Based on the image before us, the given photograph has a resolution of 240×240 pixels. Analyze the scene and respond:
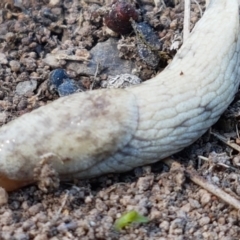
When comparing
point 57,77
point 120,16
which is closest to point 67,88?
point 57,77

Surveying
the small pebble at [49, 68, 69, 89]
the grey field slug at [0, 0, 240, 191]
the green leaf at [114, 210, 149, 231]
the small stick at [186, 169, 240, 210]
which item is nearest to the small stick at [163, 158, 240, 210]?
the small stick at [186, 169, 240, 210]

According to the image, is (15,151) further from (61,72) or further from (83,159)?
(61,72)

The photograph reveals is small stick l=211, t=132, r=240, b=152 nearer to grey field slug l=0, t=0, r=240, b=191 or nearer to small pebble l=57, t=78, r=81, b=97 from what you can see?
grey field slug l=0, t=0, r=240, b=191

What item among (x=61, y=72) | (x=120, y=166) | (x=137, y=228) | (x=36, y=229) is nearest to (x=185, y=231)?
(x=137, y=228)

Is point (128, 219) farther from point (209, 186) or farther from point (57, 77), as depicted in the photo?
point (57, 77)

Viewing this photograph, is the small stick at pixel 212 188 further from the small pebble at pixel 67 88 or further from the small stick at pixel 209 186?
the small pebble at pixel 67 88
